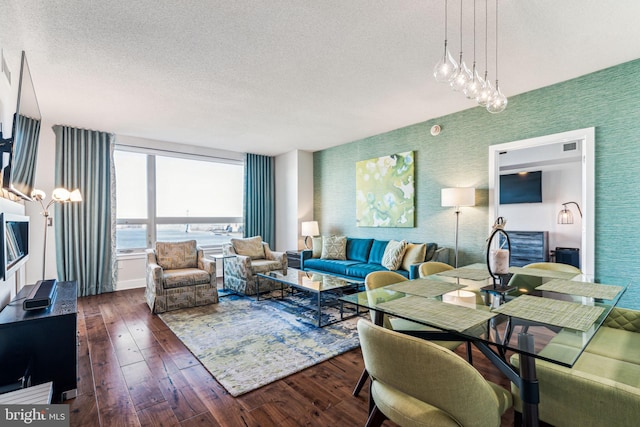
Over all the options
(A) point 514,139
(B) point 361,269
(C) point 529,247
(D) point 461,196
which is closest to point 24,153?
(B) point 361,269

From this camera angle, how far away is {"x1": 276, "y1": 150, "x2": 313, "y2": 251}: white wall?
6.07 m

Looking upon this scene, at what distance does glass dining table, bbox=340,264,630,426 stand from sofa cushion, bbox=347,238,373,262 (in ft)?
9.01

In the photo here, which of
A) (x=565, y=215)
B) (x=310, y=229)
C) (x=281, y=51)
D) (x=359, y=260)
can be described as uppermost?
(x=281, y=51)

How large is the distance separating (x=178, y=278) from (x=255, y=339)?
4.99 ft

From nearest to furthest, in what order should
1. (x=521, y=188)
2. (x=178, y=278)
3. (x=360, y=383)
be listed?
(x=360, y=383)
(x=178, y=278)
(x=521, y=188)

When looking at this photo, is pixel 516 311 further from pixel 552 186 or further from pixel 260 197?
pixel 552 186

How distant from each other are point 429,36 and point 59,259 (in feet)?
17.7

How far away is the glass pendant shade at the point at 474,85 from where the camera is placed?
1.86m

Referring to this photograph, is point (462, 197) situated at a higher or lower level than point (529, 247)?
higher

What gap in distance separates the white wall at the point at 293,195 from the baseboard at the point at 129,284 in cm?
263

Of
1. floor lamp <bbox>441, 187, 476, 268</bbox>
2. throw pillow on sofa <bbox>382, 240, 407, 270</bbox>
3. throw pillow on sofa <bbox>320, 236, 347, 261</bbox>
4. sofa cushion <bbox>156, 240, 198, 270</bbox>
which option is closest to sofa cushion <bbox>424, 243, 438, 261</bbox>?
throw pillow on sofa <bbox>382, 240, 407, 270</bbox>

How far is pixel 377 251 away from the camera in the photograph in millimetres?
4707

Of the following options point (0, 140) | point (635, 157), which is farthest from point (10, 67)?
point (635, 157)

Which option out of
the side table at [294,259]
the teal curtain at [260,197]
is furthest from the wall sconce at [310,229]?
the teal curtain at [260,197]
